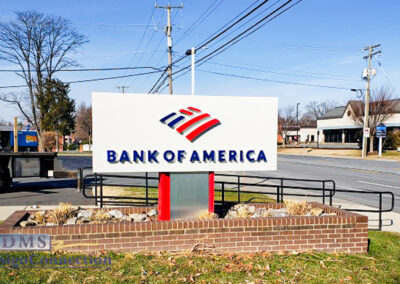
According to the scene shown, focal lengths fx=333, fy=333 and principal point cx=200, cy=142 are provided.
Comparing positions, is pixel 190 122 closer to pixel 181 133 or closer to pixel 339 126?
pixel 181 133

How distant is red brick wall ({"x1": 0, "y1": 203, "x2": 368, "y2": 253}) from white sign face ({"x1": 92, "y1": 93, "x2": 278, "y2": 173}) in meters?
1.19

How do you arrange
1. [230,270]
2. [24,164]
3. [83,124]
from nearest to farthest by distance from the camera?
[230,270]
[24,164]
[83,124]

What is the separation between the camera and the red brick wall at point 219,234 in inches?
215

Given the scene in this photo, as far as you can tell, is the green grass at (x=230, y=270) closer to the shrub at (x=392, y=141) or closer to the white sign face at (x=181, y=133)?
the white sign face at (x=181, y=133)

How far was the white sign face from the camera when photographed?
627 cm

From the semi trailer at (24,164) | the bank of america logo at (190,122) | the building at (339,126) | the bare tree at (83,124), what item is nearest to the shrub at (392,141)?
the building at (339,126)

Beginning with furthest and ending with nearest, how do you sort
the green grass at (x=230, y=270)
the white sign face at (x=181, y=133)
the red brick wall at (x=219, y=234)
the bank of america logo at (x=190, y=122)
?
the bank of america logo at (x=190, y=122), the white sign face at (x=181, y=133), the red brick wall at (x=219, y=234), the green grass at (x=230, y=270)

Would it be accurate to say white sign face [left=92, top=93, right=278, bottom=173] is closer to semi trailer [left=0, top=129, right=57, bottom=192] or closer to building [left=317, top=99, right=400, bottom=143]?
semi trailer [left=0, top=129, right=57, bottom=192]

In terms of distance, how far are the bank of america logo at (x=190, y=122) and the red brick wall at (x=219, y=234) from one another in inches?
68.2

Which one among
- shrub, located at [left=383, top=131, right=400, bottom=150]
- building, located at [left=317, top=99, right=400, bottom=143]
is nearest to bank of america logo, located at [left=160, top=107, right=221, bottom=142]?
shrub, located at [left=383, top=131, right=400, bottom=150]

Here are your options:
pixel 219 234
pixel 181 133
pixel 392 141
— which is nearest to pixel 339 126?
pixel 392 141

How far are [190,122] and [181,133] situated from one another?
0.93 ft

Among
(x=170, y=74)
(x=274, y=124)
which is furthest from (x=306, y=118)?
(x=274, y=124)

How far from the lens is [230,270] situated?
5.05 m
